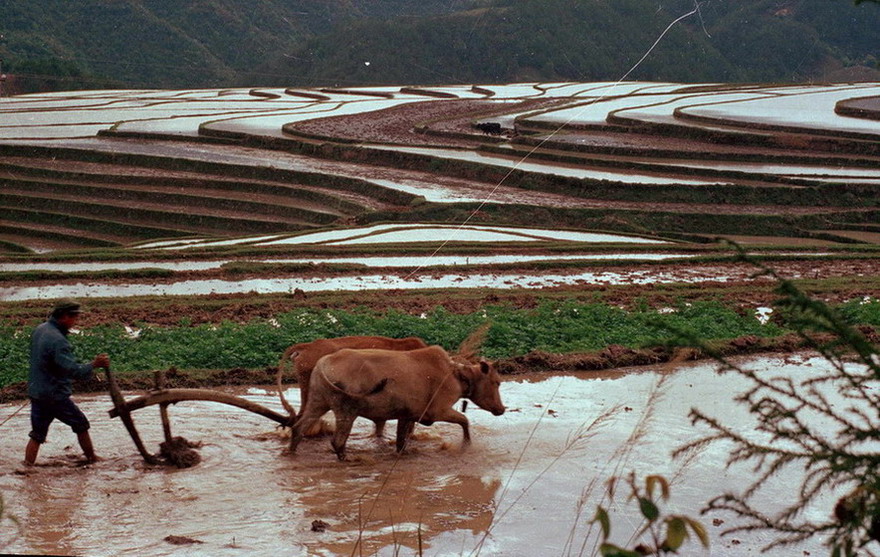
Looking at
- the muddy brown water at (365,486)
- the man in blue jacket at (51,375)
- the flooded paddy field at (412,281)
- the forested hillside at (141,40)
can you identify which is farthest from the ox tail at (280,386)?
the forested hillside at (141,40)

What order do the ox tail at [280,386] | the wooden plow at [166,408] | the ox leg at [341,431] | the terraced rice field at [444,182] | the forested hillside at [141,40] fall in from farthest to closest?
the forested hillside at [141,40] → the terraced rice field at [444,182] → the ox tail at [280,386] → the ox leg at [341,431] → the wooden plow at [166,408]

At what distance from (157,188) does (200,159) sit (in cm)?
301

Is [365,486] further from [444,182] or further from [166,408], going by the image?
[444,182]

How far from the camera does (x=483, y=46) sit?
9206 centimetres

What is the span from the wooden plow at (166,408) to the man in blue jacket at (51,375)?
0.33 meters

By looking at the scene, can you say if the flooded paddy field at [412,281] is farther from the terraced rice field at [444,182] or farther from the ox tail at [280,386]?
the ox tail at [280,386]

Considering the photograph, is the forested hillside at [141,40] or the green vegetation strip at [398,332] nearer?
the green vegetation strip at [398,332]

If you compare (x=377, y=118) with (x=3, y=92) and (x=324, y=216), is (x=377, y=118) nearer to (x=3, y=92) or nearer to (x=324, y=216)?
(x=324, y=216)

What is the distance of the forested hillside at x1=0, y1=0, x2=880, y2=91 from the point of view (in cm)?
8994

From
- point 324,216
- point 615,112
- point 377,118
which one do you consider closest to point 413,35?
point 377,118

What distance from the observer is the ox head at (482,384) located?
8547mm

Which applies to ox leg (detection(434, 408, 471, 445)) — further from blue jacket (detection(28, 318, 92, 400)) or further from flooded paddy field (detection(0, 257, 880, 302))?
flooded paddy field (detection(0, 257, 880, 302))

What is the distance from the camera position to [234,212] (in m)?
30.4

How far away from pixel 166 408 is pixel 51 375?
88cm
